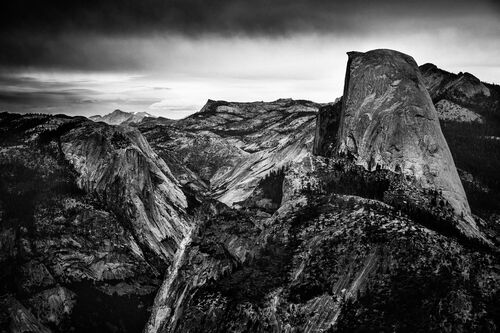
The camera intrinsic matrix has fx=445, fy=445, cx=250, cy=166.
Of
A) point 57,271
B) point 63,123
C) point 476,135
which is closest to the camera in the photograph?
point 57,271

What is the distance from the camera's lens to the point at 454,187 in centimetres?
8612

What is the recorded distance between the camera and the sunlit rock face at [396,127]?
86062 millimetres

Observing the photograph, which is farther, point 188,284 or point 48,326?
point 48,326

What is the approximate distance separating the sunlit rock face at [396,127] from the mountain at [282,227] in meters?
0.34

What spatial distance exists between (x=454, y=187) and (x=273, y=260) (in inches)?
1674

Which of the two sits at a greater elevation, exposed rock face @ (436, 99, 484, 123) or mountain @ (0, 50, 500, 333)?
exposed rock face @ (436, 99, 484, 123)

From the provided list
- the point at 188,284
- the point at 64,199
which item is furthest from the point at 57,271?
the point at 188,284

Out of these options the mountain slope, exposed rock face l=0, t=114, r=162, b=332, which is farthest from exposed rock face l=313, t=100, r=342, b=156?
exposed rock face l=0, t=114, r=162, b=332

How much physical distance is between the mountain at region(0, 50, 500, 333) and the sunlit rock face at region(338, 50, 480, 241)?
34 centimetres

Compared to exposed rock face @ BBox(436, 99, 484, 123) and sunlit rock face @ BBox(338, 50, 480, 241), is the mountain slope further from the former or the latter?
exposed rock face @ BBox(436, 99, 484, 123)

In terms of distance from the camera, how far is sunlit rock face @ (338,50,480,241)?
86062mm

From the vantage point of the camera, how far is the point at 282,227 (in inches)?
2788

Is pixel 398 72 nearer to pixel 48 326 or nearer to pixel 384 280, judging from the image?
pixel 384 280

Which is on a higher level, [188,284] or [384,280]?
[384,280]
